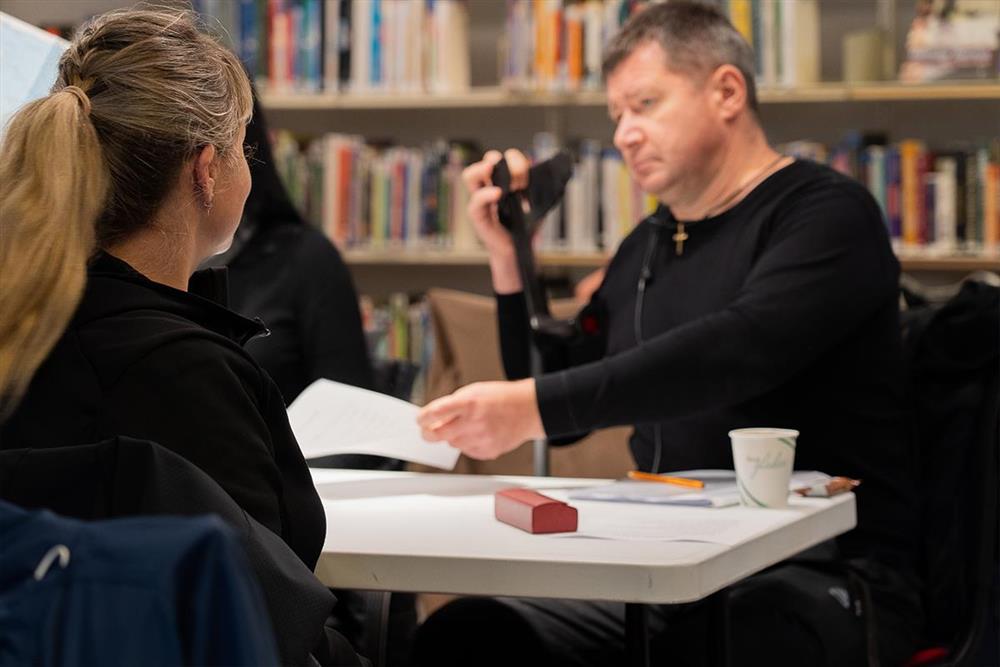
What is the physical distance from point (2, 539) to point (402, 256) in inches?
125

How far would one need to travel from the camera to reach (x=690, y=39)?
2.05 m

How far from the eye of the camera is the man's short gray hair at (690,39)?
2.04 m

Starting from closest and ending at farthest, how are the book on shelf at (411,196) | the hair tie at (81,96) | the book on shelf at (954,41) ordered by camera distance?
the hair tie at (81,96), the book on shelf at (954,41), the book on shelf at (411,196)

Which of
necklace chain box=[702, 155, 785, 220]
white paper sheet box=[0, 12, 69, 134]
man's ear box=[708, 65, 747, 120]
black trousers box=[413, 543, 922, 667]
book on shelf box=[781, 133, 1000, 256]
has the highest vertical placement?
white paper sheet box=[0, 12, 69, 134]

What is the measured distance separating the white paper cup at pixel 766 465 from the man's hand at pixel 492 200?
2.56ft

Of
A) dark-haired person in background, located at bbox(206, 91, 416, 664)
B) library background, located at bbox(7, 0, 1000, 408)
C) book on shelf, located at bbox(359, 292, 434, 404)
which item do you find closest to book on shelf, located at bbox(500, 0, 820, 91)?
library background, located at bbox(7, 0, 1000, 408)

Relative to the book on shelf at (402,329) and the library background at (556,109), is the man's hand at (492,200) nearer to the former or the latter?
the library background at (556,109)

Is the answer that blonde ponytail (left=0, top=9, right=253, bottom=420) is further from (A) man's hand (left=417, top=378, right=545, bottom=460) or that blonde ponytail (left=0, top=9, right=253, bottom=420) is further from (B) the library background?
(B) the library background

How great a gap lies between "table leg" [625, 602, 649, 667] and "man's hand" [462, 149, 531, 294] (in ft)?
2.99

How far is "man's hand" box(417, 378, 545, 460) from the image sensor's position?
5.29 ft

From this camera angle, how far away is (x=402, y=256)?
373 cm

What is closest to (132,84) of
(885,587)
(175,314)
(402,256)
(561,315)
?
(175,314)

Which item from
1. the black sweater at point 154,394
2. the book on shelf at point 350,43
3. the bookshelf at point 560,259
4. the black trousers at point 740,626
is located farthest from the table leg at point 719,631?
the book on shelf at point 350,43

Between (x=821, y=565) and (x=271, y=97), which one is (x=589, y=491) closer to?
(x=821, y=565)
